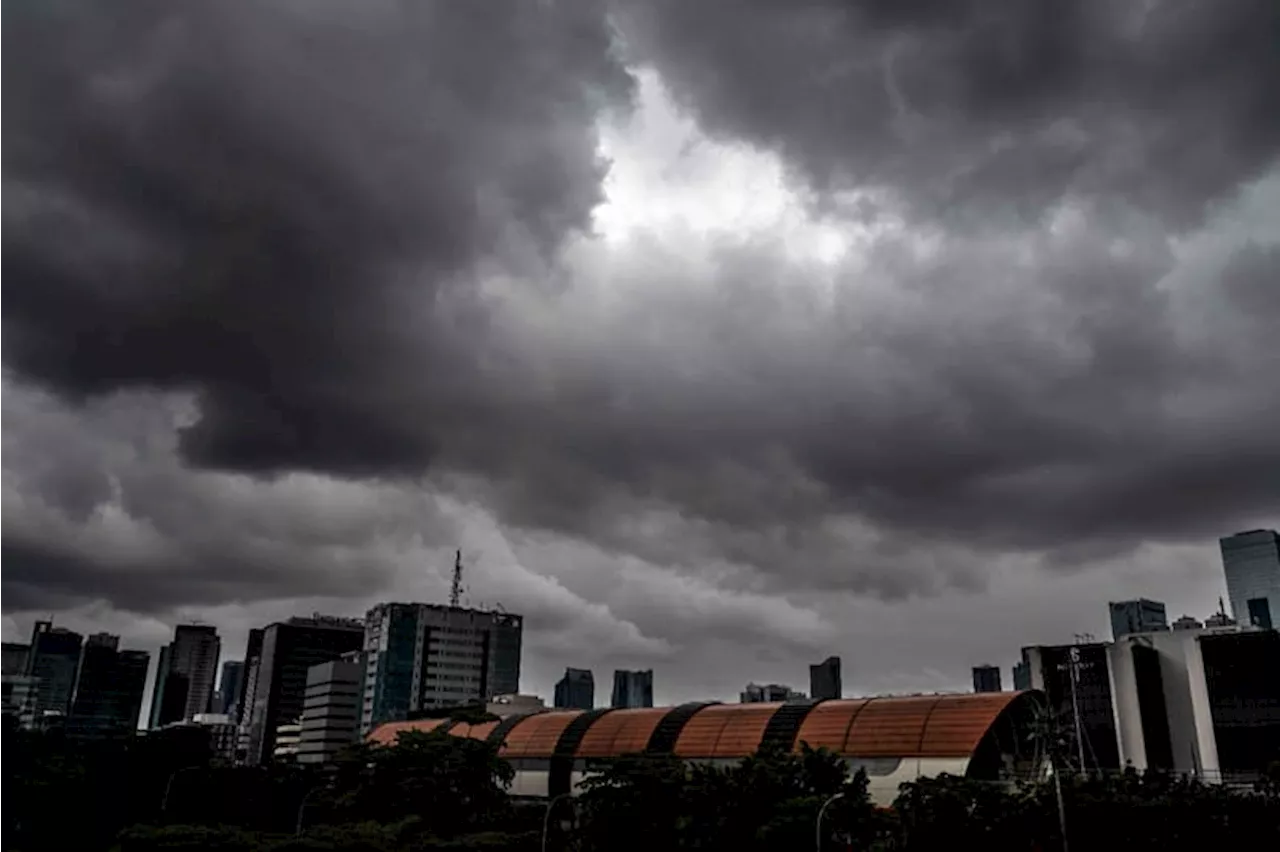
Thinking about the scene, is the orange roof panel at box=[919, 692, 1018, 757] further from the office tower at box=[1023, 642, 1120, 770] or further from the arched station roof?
the office tower at box=[1023, 642, 1120, 770]

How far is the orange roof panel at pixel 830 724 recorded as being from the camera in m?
117

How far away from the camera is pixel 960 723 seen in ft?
365

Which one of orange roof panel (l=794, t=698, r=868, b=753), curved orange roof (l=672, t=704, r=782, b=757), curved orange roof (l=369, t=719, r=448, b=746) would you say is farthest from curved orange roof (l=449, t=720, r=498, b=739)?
orange roof panel (l=794, t=698, r=868, b=753)

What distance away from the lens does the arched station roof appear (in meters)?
112

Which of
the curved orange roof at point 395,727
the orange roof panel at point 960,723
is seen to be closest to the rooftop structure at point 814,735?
the orange roof panel at point 960,723

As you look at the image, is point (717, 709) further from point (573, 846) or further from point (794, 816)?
point (794, 816)

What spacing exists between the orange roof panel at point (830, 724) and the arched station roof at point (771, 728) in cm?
11

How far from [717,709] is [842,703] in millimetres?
17193

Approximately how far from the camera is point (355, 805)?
114062 mm

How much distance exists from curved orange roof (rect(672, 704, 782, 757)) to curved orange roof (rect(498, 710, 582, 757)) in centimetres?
2098

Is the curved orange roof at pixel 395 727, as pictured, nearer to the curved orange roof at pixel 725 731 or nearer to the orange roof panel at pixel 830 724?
the curved orange roof at pixel 725 731

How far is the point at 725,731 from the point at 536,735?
31006 millimetres

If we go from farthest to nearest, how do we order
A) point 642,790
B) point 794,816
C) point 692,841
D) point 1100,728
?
point 1100,728
point 642,790
point 692,841
point 794,816

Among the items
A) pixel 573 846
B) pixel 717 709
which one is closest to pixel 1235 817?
pixel 573 846
